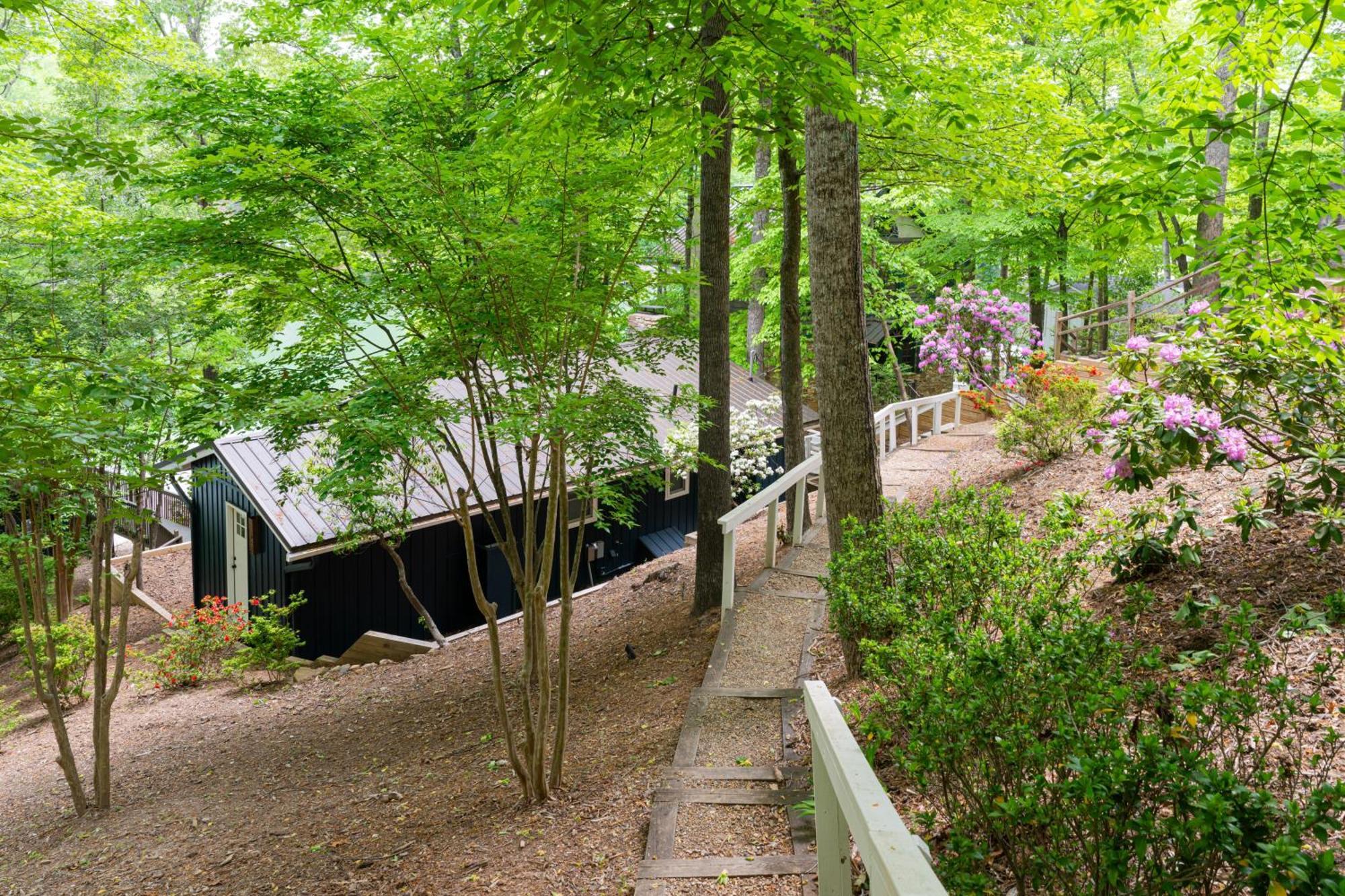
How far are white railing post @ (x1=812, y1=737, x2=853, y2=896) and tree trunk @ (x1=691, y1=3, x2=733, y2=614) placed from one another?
4.98 metres

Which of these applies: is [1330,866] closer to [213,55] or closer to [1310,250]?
[1310,250]

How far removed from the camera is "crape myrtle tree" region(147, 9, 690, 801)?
4293 millimetres

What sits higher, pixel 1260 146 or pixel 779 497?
pixel 1260 146

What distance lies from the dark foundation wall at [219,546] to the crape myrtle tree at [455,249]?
21.1 feet

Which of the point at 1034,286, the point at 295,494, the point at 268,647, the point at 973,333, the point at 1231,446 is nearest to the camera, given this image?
the point at 1231,446

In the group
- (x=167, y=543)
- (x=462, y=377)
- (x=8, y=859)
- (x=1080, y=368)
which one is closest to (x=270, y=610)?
(x=8, y=859)

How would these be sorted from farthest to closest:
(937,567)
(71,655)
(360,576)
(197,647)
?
(360,576) < (197,647) < (71,655) < (937,567)

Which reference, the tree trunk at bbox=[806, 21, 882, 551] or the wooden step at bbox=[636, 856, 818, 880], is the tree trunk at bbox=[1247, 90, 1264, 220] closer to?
the tree trunk at bbox=[806, 21, 882, 551]

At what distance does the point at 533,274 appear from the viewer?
438 cm

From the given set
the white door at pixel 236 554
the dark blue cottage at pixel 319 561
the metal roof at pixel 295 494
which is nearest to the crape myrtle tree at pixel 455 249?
the metal roof at pixel 295 494

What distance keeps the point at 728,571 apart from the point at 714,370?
200 centimetres

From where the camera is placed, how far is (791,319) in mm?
9062

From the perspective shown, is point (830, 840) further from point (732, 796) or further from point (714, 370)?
point (714, 370)

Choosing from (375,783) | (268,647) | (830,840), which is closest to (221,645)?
(268,647)
